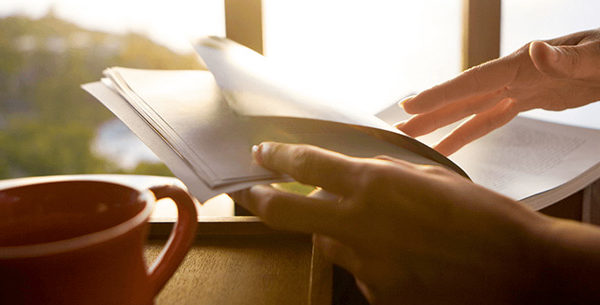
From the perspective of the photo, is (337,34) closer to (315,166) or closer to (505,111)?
(505,111)

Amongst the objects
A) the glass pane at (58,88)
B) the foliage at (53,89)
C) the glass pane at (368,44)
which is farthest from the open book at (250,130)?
the foliage at (53,89)

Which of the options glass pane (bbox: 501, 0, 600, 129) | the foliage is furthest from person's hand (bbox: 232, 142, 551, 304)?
the foliage

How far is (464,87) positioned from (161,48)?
14.5 feet

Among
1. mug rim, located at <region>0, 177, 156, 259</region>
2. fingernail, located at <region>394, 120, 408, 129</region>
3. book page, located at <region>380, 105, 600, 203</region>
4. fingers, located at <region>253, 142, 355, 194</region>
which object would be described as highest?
fingers, located at <region>253, 142, 355, 194</region>

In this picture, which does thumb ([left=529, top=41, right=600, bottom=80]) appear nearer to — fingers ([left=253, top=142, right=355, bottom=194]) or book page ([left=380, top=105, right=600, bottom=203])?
book page ([left=380, top=105, right=600, bottom=203])

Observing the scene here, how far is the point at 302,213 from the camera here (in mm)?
323

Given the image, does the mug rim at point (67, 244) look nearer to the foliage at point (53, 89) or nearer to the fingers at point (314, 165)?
the fingers at point (314, 165)

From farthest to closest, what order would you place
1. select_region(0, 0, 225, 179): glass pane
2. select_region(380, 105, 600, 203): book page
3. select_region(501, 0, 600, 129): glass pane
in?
select_region(0, 0, 225, 179): glass pane < select_region(501, 0, 600, 129): glass pane < select_region(380, 105, 600, 203): book page

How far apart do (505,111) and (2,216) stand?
726 millimetres

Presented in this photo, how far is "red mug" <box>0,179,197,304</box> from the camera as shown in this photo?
0.25m

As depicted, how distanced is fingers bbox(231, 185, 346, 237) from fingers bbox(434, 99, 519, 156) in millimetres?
387

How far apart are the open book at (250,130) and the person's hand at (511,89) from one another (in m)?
0.09

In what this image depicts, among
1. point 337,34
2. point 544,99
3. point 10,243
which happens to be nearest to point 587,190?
point 544,99

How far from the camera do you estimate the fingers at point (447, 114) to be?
2.24ft
